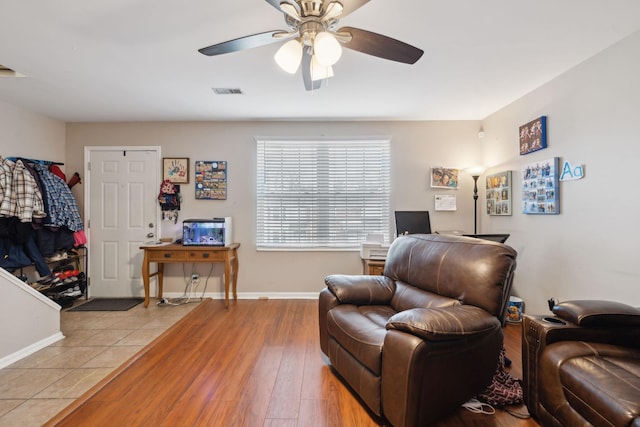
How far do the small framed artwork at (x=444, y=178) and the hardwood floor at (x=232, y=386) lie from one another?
178 centimetres

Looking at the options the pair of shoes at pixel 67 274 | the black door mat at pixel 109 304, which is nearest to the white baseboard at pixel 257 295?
the black door mat at pixel 109 304

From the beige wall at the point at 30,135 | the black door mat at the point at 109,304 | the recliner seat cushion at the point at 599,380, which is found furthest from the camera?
the black door mat at the point at 109,304

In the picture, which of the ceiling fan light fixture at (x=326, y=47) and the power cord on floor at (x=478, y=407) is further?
the power cord on floor at (x=478, y=407)

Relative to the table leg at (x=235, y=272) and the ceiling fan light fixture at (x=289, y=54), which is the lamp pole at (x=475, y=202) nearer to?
the ceiling fan light fixture at (x=289, y=54)

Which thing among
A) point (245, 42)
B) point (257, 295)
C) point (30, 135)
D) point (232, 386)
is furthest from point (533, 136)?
point (30, 135)

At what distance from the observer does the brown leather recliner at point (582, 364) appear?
1.12m

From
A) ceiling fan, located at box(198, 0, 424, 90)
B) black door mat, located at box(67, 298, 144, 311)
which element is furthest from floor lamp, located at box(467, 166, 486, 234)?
black door mat, located at box(67, 298, 144, 311)

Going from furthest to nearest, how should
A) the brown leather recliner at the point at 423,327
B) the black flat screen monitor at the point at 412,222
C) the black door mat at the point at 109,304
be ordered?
1. the black flat screen monitor at the point at 412,222
2. the black door mat at the point at 109,304
3. the brown leather recliner at the point at 423,327

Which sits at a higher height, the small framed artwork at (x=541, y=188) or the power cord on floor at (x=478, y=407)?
the small framed artwork at (x=541, y=188)

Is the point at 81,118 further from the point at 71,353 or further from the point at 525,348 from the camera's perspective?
the point at 525,348

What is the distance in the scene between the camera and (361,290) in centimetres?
216

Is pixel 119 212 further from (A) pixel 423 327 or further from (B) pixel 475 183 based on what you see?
(B) pixel 475 183

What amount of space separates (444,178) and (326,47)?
2.87 m

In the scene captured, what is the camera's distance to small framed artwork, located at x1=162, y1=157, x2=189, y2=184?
3.73 meters
